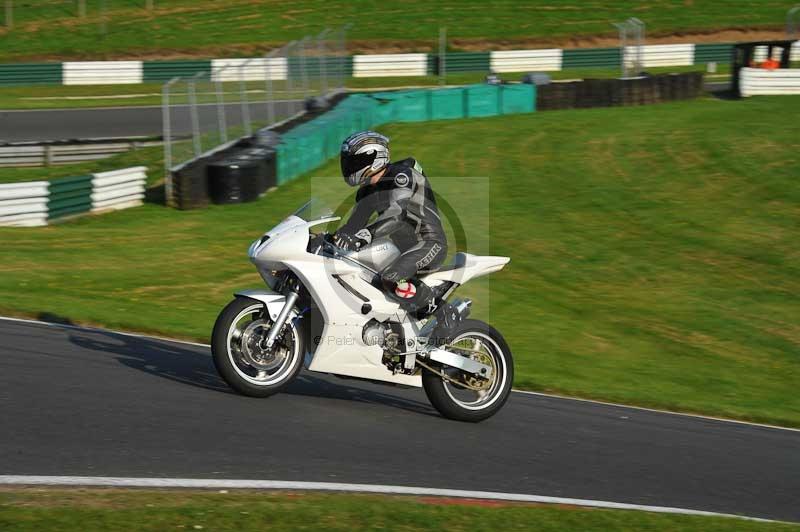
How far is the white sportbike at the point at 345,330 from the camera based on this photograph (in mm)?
7594

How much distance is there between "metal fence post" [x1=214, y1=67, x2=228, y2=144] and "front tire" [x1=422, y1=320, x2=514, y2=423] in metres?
13.0

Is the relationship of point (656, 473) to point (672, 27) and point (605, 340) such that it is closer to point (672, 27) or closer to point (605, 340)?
point (605, 340)

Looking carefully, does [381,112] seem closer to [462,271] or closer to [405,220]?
[462,271]

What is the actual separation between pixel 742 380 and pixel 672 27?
41444 mm

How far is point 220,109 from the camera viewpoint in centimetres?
2053

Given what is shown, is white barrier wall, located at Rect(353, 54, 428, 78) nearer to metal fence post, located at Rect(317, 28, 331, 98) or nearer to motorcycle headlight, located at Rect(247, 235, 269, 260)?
metal fence post, located at Rect(317, 28, 331, 98)

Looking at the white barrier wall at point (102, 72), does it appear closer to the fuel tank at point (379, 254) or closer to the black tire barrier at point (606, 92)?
the black tire barrier at point (606, 92)

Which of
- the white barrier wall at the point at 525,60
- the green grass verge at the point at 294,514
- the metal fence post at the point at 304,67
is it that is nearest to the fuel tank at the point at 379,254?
the green grass verge at the point at 294,514

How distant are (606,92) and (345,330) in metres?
27.8

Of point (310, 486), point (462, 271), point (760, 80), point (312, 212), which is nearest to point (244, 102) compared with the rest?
point (312, 212)

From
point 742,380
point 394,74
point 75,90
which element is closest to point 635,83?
point 394,74

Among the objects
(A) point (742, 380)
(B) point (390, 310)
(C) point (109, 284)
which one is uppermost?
(B) point (390, 310)

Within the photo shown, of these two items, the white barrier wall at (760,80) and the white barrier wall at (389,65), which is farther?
the white barrier wall at (389,65)

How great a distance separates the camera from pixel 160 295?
13.2 meters
